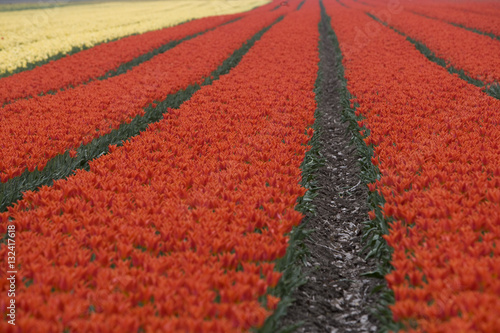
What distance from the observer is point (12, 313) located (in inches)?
105

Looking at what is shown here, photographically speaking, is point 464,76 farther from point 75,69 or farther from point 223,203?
point 75,69

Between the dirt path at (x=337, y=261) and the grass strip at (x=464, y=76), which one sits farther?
the grass strip at (x=464, y=76)

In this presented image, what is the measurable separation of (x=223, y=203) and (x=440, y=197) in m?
2.41

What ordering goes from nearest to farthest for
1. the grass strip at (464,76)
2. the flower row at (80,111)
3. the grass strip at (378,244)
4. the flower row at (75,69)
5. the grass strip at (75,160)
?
the grass strip at (378,244)
the grass strip at (75,160)
the flower row at (80,111)
the grass strip at (464,76)
the flower row at (75,69)

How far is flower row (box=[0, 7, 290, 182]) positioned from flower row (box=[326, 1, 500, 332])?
4897mm

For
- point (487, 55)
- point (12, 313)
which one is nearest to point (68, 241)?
point (12, 313)

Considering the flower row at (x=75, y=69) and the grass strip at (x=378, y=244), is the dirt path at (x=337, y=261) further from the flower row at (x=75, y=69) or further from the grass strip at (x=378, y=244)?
the flower row at (x=75, y=69)

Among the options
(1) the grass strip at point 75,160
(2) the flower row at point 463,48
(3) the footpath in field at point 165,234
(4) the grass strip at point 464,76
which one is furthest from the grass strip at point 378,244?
(2) the flower row at point 463,48

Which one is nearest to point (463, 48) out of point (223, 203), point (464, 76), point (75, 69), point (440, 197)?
point (464, 76)

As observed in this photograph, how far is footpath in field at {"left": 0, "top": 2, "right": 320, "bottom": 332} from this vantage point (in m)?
2.73

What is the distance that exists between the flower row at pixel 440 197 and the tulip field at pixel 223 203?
19 millimetres

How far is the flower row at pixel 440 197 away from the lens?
2771mm

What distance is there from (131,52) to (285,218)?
51.1 feet

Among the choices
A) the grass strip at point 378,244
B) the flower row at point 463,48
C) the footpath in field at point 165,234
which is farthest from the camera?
the flower row at point 463,48
